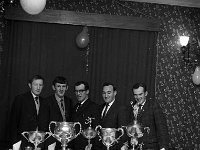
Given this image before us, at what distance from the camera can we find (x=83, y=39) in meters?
5.79

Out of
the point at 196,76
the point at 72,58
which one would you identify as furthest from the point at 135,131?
the point at 196,76

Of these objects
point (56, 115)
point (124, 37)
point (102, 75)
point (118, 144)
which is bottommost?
point (118, 144)

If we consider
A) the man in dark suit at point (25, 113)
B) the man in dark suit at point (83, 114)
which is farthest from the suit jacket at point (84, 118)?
the man in dark suit at point (25, 113)

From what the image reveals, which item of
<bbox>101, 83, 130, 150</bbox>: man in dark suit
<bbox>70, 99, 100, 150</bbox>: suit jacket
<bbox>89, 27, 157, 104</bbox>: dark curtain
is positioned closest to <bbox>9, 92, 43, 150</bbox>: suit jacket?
<bbox>70, 99, 100, 150</bbox>: suit jacket

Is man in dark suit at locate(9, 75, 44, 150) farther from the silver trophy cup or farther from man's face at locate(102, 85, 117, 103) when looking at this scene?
the silver trophy cup

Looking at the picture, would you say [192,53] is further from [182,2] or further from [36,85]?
[36,85]

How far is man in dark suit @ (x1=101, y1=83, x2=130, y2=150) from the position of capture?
4.08 metres

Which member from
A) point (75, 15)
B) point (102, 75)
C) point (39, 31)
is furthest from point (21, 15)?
point (102, 75)

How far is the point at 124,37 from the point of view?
246 inches

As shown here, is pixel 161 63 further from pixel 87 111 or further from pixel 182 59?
pixel 87 111

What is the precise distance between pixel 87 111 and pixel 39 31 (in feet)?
6.55

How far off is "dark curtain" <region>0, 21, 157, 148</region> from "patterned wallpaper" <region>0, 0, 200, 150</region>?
21 cm

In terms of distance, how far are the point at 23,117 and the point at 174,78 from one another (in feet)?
9.70

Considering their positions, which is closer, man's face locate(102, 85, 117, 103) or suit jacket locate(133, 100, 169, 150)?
suit jacket locate(133, 100, 169, 150)
